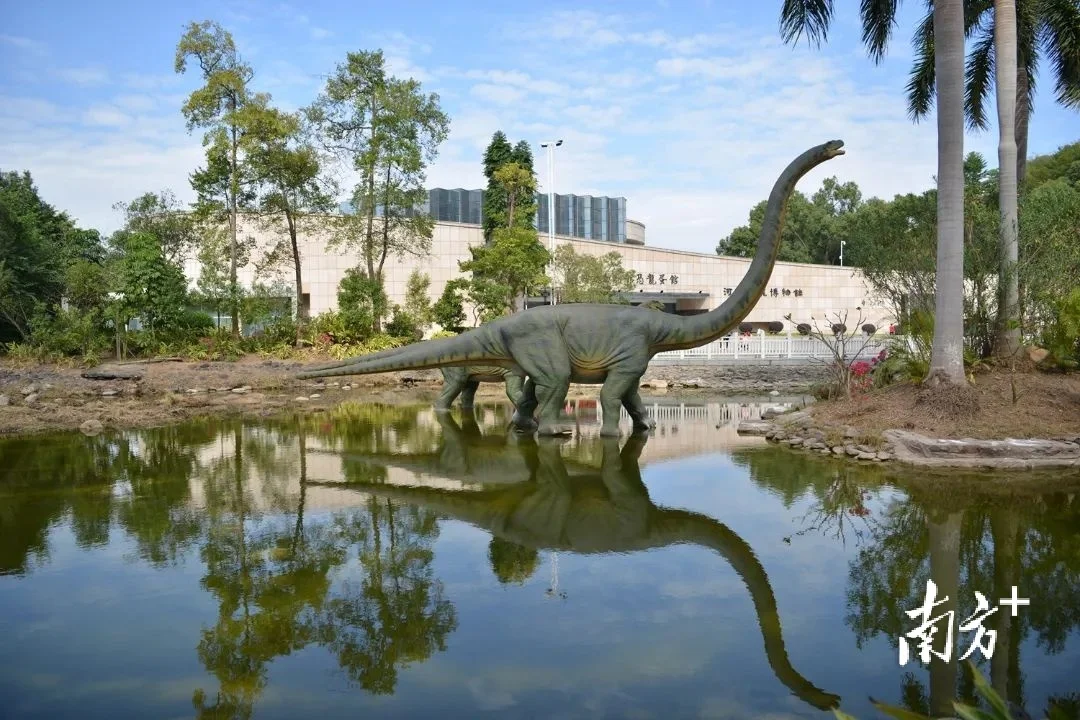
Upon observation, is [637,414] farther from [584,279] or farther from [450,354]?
[584,279]

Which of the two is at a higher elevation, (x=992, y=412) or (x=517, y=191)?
(x=517, y=191)

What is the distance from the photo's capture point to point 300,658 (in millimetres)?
3959

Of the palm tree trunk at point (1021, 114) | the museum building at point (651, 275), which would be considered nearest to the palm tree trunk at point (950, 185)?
the palm tree trunk at point (1021, 114)

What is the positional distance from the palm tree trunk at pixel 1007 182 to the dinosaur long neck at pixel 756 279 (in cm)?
337

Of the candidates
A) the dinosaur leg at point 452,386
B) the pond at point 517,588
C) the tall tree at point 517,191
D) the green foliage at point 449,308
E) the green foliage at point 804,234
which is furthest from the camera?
the green foliage at point 804,234

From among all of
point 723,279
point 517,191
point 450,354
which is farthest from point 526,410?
point 723,279

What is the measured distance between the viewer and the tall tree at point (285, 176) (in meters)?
22.2

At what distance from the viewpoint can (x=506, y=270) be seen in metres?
24.8

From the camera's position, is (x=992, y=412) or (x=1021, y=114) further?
(x=1021, y=114)

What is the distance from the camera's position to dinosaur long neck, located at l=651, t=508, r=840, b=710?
3621 mm

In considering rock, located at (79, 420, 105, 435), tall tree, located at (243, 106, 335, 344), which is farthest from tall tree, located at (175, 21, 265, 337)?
rock, located at (79, 420, 105, 435)

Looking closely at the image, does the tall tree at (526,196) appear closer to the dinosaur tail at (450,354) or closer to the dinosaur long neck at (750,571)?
the dinosaur tail at (450,354)

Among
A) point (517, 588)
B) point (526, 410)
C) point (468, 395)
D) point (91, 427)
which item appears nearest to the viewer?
point (517, 588)

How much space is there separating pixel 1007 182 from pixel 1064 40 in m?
4.61
